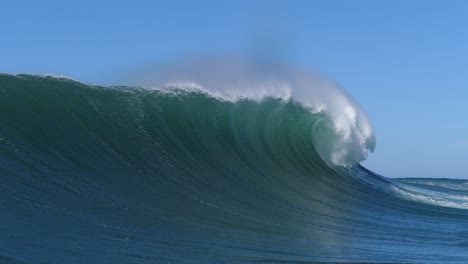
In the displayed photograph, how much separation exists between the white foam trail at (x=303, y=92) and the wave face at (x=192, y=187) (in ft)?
0.34

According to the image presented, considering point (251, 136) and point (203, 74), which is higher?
point (203, 74)

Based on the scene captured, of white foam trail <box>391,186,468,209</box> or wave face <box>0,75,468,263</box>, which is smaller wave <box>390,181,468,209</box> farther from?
wave face <box>0,75,468,263</box>

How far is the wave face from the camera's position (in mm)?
7285

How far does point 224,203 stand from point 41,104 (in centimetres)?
419

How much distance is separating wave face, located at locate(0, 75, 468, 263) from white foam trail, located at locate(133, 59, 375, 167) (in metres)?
0.11

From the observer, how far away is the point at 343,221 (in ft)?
35.0

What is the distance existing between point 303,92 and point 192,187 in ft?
26.4

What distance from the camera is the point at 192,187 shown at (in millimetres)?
10828

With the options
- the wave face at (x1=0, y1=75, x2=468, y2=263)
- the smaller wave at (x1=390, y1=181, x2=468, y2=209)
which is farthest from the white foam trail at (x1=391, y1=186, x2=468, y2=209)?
the wave face at (x1=0, y1=75, x2=468, y2=263)

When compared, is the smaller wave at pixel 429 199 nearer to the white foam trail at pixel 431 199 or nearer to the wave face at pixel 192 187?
the white foam trail at pixel 431 199

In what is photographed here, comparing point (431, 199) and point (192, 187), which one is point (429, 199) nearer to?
point (431, 199)

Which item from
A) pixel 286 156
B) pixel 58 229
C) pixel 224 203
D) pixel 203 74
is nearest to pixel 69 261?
pixel 58 229

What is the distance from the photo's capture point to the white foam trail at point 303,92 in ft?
55.0

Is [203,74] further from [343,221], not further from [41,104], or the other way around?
[343,221]
